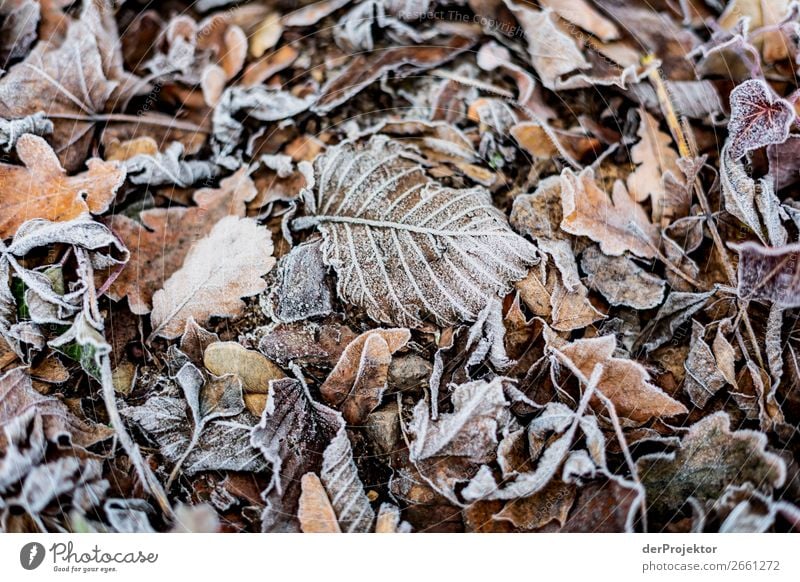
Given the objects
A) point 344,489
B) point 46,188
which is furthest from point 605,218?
point 46,188

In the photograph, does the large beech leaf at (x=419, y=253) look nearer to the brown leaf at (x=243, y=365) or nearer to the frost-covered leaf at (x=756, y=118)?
the brown leaf at (x=243, y=365)

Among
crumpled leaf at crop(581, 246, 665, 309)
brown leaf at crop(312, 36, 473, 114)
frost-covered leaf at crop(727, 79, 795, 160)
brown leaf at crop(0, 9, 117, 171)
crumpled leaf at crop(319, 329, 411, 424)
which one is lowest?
crumpled leaf at crop(319, 329, 411, 424)

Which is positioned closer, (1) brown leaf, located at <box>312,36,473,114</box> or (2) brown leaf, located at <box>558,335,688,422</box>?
(2) brown leaf, located at <box>558,335,688,422</box>

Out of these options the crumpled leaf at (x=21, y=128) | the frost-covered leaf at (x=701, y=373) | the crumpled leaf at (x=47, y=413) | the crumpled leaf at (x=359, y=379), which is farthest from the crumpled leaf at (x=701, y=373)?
the crumpled leaf at (x=21, y=128)

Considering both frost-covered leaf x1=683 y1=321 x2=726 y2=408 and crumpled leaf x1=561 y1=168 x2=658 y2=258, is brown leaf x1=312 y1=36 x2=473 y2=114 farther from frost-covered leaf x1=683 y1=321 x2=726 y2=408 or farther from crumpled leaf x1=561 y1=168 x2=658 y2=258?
frost-covered leaf x1=683 y1=321 x2=726 y2=408

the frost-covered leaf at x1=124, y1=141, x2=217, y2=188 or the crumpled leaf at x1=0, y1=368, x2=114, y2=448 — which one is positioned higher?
the frost-covered leaf at x1=124, y1=141, x2=217, y2=188
